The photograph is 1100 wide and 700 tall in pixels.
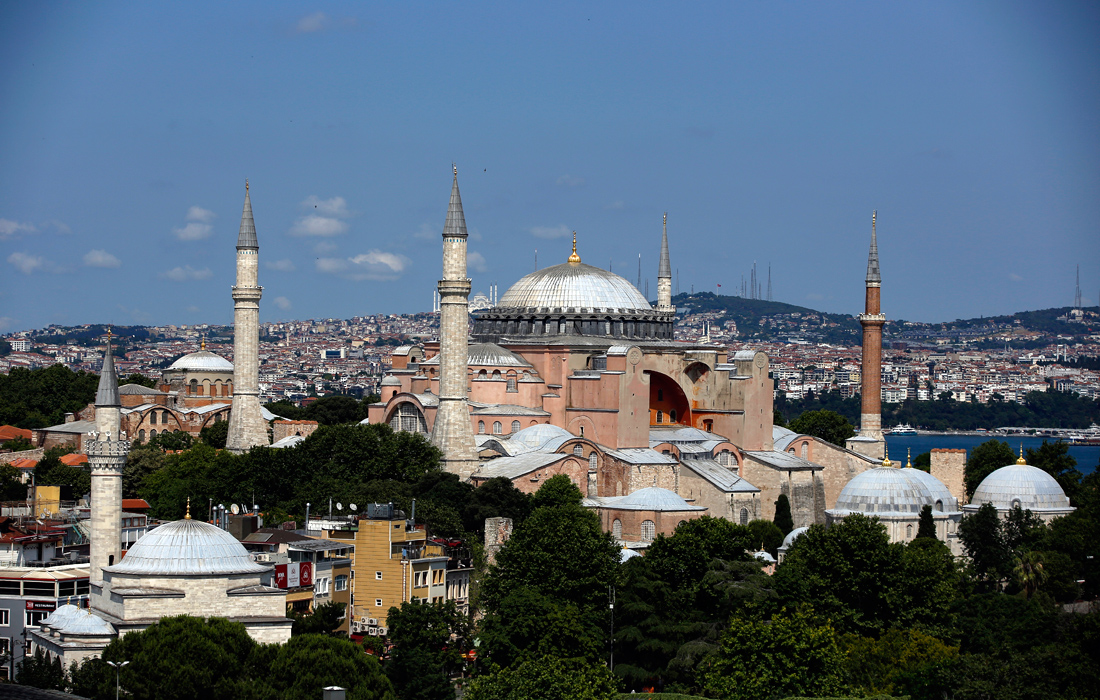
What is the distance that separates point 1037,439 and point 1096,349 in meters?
38.6

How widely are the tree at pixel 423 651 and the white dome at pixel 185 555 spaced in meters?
2.26

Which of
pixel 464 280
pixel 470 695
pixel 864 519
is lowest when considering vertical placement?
pixel 470 695

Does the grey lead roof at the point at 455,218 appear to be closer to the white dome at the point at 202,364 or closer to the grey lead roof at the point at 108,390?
the grey lead roof at the point at 108,390

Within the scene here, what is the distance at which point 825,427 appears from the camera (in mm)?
54312

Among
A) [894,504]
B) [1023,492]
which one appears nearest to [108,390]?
[894,504]

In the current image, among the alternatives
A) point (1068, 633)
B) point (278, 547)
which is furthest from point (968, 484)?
point (278, 547)

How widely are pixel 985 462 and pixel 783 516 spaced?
963 centimetres

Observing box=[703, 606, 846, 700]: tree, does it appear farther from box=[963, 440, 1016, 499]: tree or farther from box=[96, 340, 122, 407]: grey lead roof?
box=[963, 440, 1016, 499]: tree

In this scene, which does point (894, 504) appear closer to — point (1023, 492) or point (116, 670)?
point (1023, 492)

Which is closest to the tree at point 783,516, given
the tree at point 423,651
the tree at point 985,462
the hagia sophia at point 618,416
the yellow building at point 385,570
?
the hagia sophia at point 618,416

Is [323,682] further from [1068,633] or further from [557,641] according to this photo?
[1068,633]

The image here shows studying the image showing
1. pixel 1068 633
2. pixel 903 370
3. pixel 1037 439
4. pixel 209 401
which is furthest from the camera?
pixel 903 370

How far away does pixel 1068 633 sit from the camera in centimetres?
2577

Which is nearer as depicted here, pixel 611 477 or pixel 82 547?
pixel 82 547
